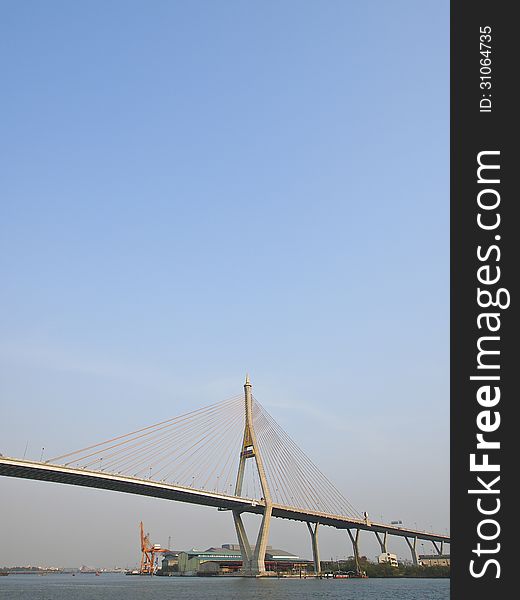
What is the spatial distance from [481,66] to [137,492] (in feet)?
204

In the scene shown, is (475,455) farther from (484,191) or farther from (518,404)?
(484,191)

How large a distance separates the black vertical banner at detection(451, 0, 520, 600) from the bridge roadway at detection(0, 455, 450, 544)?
52335 mm

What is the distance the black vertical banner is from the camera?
25.0 ft

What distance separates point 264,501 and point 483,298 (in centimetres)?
7103

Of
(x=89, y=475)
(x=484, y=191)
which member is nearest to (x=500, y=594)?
(x=484, y=191)

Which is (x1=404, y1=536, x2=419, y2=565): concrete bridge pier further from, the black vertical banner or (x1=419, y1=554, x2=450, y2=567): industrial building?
the black vertical banner

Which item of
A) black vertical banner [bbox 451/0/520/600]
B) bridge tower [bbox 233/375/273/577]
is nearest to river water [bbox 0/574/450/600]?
bridge tower [bbox 233/375/273/577]

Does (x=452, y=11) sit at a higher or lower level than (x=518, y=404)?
higher

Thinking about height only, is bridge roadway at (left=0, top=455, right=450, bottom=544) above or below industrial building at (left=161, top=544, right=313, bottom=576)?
above

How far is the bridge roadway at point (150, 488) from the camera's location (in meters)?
56.8

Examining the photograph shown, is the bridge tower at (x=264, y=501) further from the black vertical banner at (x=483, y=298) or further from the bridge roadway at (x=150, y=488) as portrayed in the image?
the black vertical banner at (x=483, y=298)

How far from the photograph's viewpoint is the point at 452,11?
9.21m

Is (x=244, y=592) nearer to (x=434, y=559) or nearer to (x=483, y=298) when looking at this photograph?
(x=483, y=298)

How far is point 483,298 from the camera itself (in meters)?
8.12
